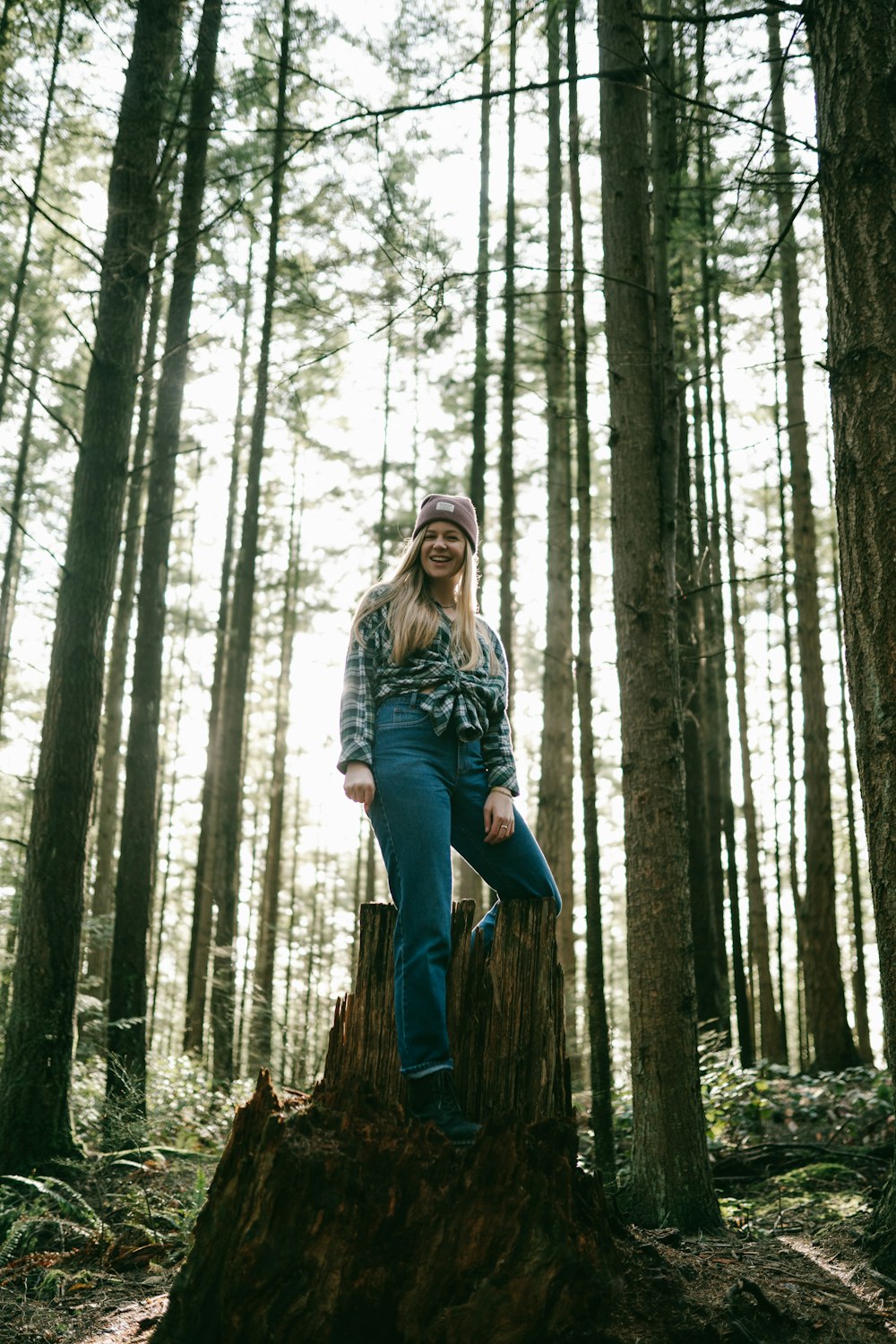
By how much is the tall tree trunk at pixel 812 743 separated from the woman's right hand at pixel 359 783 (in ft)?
28.7

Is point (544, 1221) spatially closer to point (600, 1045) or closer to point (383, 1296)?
point (383, 1296)

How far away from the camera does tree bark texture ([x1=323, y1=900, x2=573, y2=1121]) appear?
353cm

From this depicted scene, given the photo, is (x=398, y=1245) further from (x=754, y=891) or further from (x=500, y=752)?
(x=754, y=891)

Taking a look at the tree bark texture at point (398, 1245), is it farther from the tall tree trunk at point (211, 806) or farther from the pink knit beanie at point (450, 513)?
the tall tree trunk at point (211, 806)

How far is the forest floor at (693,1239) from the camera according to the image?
300 centimetres

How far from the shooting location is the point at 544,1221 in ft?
9.27

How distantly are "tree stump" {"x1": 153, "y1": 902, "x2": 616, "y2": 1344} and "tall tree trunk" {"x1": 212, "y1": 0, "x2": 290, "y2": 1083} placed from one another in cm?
947

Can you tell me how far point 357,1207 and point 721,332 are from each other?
1292 centimetres

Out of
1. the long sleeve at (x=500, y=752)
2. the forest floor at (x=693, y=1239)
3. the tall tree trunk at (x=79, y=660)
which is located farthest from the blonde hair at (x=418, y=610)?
the tall tree trunk at (x=79, y=660)

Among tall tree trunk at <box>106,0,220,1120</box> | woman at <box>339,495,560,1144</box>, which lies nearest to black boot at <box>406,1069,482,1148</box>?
woman at <box>339,495,560,1144</box>

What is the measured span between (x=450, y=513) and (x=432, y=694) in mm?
806

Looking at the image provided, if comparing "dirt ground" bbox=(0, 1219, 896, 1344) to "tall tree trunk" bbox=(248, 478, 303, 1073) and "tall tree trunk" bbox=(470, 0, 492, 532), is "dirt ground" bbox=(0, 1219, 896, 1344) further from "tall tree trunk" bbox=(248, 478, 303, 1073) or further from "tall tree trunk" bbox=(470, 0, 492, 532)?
"tall tree trunk" bbox=(248, 478, 303, 1073)

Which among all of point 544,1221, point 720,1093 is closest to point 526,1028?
point 544,1221

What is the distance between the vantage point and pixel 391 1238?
2936mm
